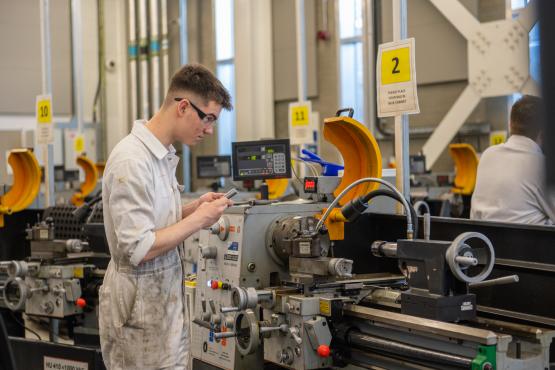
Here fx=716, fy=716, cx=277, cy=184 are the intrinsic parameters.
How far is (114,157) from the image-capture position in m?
1.87

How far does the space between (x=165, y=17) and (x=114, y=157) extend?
22.0ft

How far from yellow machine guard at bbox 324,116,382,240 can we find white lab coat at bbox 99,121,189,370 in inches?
30.5

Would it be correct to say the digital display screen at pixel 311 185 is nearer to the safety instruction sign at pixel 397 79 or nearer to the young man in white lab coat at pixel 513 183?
the safety instruction sign at pixel 397 79

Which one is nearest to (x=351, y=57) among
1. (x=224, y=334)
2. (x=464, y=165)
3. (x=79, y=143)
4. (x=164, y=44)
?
(x=464, y=165)

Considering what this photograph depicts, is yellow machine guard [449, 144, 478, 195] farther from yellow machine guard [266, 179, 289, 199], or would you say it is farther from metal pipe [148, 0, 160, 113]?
metal pipe [148, 0, 160, 113]

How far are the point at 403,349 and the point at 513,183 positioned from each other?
890 millimetres

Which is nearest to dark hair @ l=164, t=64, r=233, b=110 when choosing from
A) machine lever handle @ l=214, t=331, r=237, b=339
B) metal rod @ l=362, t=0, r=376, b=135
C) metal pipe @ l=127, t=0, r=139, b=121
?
machine lever handle @ l=214, t=331, r=237, b=339

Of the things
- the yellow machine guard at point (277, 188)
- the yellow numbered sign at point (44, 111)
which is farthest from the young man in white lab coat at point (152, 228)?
the yellow machine guard at point (277, 188)

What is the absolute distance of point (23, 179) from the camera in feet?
13.3

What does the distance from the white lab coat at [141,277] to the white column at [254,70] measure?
569 cm

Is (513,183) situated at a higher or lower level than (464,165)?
lower

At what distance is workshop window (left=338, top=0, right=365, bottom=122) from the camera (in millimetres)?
7086

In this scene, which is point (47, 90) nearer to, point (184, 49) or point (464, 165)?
point (464, 165)

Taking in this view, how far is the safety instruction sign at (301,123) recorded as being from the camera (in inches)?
193
